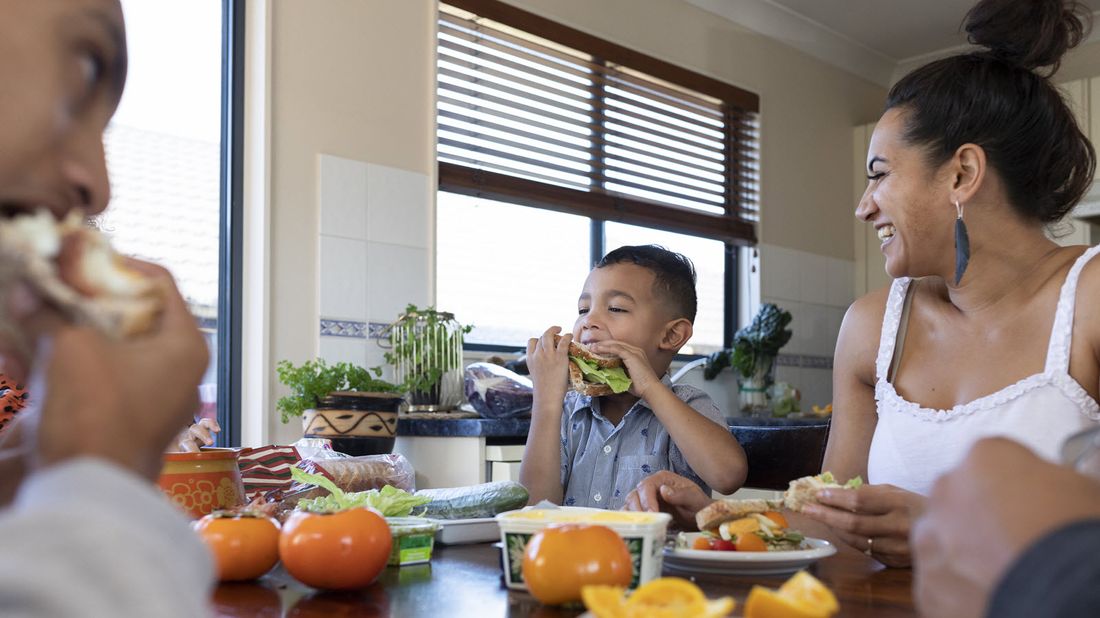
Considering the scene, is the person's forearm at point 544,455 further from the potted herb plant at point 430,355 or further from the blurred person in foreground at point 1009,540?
the blurred person in foreground at point 1009,540

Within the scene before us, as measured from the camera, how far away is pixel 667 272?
7.45 ft

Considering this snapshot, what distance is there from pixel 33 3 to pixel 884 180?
140 centimetres

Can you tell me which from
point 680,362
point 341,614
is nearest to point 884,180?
point 341,614

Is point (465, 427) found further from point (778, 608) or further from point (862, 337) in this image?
point (778, 608)

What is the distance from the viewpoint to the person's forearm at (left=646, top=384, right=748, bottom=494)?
75.7 inches

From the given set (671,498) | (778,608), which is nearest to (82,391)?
(778,608)

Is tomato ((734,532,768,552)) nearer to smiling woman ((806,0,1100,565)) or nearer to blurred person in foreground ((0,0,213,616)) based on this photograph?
smiling woman ((806,0,1100,565))

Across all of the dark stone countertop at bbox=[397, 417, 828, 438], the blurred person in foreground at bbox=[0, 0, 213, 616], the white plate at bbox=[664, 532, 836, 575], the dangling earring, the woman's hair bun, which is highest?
the woman's hair bun

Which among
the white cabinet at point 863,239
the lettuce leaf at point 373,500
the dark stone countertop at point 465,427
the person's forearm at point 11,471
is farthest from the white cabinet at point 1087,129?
the person's forearm at point 11,471

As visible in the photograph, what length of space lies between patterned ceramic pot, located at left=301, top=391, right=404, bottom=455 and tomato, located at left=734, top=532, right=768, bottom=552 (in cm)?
177

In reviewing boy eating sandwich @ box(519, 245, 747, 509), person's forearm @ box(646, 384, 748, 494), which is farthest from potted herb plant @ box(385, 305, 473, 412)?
person's forearm @ box(646, 384, 748, 494)

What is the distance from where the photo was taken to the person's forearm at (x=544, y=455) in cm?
204

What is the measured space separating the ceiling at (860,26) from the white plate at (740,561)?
402 cm

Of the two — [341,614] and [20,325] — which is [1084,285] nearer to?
[341,614]
